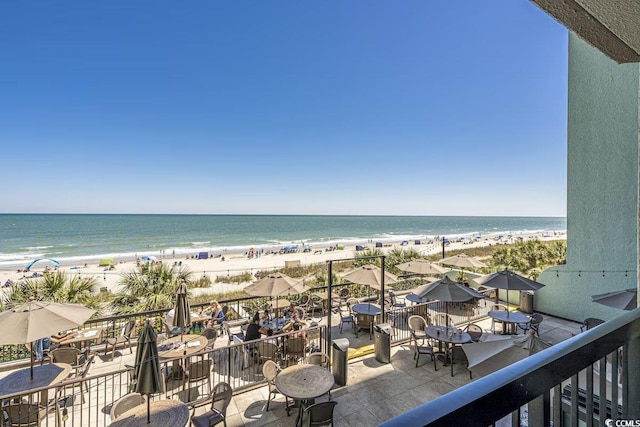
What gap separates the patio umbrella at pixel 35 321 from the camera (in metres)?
4.85

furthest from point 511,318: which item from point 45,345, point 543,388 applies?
point 45,345

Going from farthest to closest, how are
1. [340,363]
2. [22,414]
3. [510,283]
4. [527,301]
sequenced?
[527,301] < [510,283] < [340,363] < [22,414]

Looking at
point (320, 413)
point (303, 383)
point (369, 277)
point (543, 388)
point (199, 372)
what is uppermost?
point (543, 388)

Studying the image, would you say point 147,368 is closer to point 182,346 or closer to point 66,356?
point 182,346

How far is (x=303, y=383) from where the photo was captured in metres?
5.07

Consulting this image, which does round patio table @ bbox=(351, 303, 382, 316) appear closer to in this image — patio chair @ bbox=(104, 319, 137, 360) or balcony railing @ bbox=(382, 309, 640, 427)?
patio chair @ bbox=(104, 319, 137, 360)

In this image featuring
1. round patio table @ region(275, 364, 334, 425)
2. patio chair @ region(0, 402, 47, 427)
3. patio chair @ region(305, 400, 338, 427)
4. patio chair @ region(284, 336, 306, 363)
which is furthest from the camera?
patio chair @ region(284, 336, 306, 363)

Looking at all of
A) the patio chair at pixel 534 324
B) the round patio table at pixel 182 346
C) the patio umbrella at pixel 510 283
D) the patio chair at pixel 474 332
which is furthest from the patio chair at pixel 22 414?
the patio chair at pixel 534 324

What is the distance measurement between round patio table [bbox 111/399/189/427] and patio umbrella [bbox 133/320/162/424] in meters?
0.14

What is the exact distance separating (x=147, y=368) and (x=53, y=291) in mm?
7400

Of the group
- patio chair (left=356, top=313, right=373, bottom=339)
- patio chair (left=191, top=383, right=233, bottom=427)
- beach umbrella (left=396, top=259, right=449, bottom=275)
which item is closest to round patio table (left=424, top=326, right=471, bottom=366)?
patio chair (left=356, top=313, right=373, bottom=339)

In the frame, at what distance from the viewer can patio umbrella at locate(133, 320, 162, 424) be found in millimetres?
3795

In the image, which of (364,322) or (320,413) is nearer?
(320,413)

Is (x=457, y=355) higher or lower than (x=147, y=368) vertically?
lower
